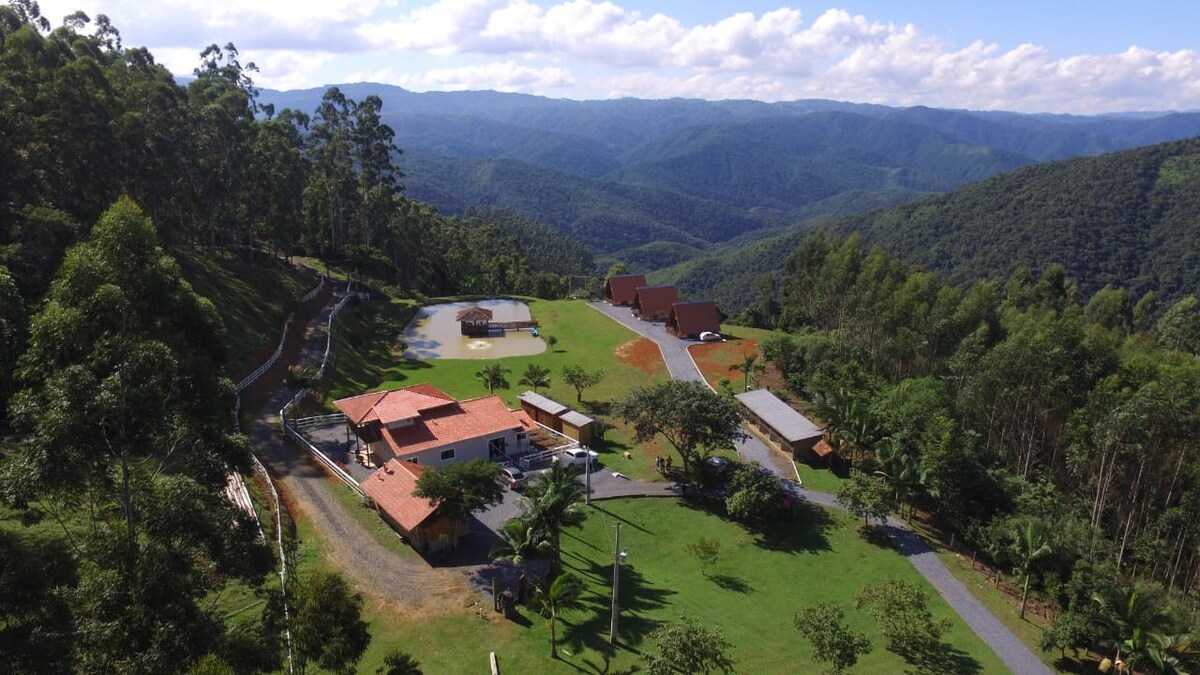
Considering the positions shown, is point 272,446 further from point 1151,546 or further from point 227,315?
point 1151,546

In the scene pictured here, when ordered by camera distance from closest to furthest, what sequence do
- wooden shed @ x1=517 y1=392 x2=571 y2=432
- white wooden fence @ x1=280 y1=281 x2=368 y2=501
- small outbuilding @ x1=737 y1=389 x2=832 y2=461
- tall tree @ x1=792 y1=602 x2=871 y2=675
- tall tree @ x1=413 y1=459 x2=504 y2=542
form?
tall tree @ x1=792 y1=602 x2=871 y2=675 → tall tree @ x1=413 y1=459 x2=504 y2=542 → white wooden fence @ x1=280 y1=281 x2=368 y2=501 → wooden shed @ x1=517 y1=392 x2=571 y2=432 → small outbuilding @ x1=737 y1=389 x2=832 y2=461

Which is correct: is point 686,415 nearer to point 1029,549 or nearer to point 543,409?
point 543,409

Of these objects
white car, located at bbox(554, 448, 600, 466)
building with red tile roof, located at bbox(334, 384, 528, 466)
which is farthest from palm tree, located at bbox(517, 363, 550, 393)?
white car, located at bbox(554, 448, 600, 466)

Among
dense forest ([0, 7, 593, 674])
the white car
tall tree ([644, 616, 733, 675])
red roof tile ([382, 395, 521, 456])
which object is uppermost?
dense forest ([0, 7, 593, 674])

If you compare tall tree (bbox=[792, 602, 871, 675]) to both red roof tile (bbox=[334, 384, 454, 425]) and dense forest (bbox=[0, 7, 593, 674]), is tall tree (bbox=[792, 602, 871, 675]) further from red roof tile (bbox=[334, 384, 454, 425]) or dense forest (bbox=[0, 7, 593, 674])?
red roof tile (bbox=[334, 384, 454, 425])

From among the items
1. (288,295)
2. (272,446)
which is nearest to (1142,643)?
(272,446)
